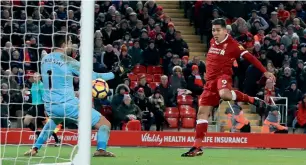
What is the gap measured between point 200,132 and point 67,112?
2.19 meters

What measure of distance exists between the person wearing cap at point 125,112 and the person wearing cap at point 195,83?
1.99 meters

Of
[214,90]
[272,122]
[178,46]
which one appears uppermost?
[178,46]

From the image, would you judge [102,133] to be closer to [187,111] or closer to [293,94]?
[187,111]

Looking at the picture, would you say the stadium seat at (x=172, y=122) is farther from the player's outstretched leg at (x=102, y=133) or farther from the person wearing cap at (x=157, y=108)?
the player's outstretched leg at (x=102, y=133)

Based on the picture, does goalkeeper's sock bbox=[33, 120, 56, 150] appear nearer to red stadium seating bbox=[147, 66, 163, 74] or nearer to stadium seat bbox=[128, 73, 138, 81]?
stadium seat bbox=[128, 73, 138, 81]

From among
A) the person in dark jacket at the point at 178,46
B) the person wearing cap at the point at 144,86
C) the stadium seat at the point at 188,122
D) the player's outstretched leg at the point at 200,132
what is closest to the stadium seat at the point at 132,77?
the person wearing cap at the point at 144,86

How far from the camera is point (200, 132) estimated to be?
1300 cm

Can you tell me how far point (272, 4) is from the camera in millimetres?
25484

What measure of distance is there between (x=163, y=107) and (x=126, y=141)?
106 inches

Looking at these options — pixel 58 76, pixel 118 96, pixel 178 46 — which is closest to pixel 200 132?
pixel 58 76

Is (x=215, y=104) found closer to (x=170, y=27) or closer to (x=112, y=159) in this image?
(x=112, y=159)

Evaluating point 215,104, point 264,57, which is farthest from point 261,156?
point 264,57

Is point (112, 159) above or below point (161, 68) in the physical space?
below

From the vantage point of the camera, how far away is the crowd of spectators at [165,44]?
19.6 m
